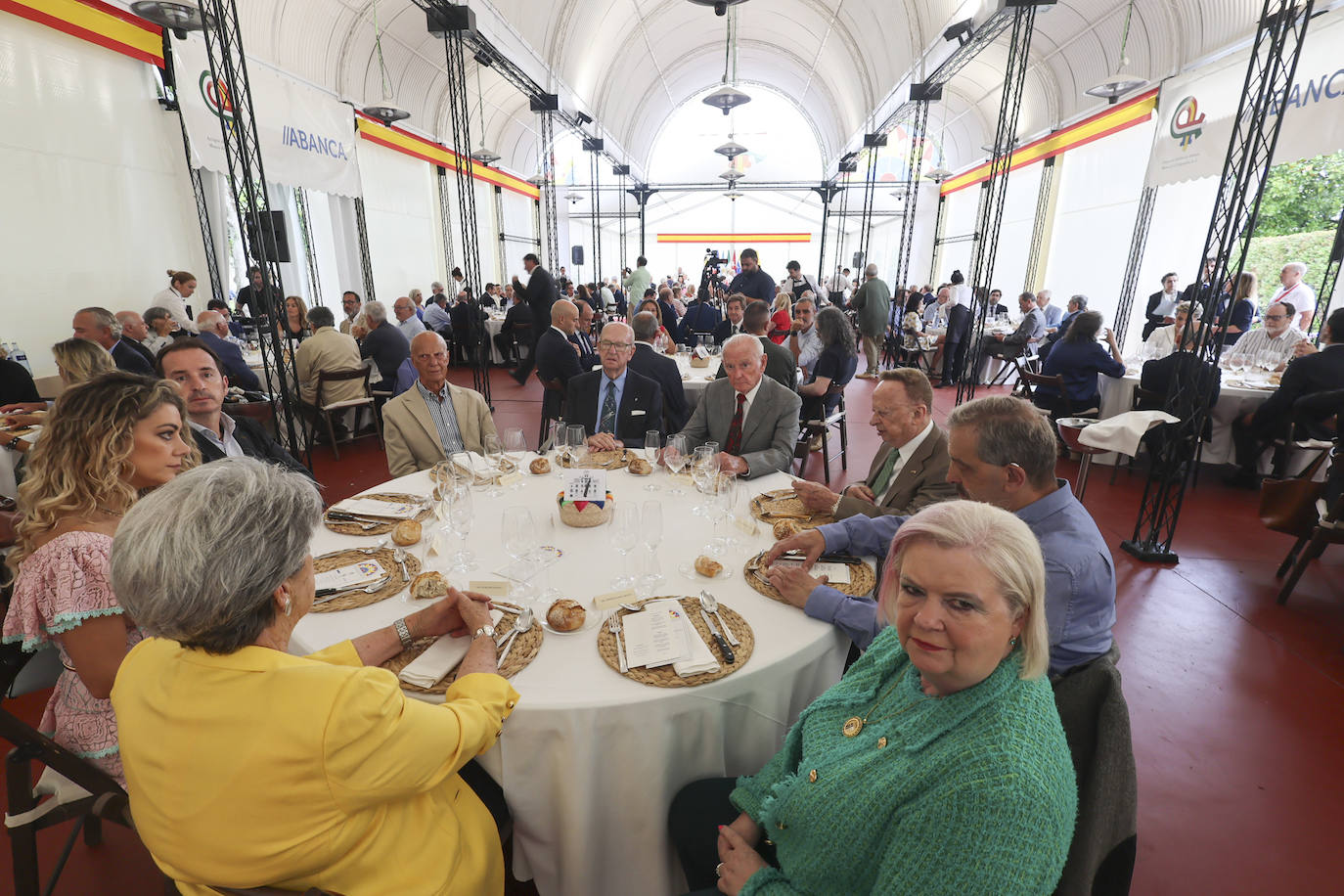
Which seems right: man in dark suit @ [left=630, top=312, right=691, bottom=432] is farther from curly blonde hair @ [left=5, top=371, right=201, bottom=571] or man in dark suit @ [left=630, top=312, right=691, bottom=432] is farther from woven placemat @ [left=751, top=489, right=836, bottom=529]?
curly blonde hair @ [left=5, top=371, right=201, bottom=571]

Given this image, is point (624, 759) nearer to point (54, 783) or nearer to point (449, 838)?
point (449, 838)

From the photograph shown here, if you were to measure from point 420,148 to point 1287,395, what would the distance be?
14802 mm

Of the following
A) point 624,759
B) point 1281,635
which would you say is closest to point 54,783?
point 624,759

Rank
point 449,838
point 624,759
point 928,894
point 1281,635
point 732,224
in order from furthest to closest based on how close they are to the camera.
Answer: point 732,224 < point 1281,635 < point 624,759 < point 449,838 < point 928,894

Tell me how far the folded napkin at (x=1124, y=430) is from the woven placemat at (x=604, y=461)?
3444 millimetres

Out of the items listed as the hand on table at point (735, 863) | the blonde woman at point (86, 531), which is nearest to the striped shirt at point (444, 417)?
the blonde woman at point (86, 531)

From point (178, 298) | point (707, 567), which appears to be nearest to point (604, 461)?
point (707, 567)

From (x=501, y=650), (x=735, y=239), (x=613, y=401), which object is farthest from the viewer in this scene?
(x=735, y=239)

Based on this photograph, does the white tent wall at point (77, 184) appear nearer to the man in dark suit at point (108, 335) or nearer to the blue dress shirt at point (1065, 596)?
the man in dark suit at point (108, 335)

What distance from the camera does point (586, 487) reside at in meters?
2.30

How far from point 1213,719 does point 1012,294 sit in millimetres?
15059

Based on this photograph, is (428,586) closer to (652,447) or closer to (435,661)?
(435,661)

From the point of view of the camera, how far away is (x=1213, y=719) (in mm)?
2664

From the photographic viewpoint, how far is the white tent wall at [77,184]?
5566 mm
